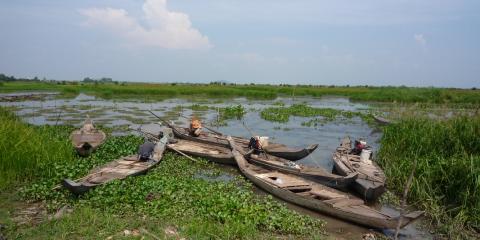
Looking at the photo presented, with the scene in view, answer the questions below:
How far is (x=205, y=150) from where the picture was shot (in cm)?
1230

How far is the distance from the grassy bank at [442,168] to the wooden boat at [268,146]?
2376 millimetres

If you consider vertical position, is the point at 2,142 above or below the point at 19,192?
above

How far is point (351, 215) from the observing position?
6895mm

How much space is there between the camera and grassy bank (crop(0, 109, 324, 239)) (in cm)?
559

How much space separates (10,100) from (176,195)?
28809 millimetres

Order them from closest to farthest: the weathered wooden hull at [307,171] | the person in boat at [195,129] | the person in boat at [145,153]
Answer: the weathered wooden hull at [307,171] < the person in boat at [145,153] < the person in boat at [195,129]

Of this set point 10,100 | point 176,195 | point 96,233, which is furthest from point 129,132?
point 10,100

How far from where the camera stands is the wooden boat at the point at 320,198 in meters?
6.53

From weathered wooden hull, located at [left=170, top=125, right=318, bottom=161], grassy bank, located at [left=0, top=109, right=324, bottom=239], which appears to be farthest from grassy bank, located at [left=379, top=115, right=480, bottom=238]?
grassy bank, located at [left=0, top=109, right=324, bottom=239]

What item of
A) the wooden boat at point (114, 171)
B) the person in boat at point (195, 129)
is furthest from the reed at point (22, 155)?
the person in boat at point (195, 129)

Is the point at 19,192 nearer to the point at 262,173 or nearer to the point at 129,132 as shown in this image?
the point at 262,173

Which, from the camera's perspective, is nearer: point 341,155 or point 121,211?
point 121,211

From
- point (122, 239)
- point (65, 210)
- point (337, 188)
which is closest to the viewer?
point (122, 239)

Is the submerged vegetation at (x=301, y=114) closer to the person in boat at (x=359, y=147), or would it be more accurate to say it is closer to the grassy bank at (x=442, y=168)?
the person in boat at (x=359, y=147)
